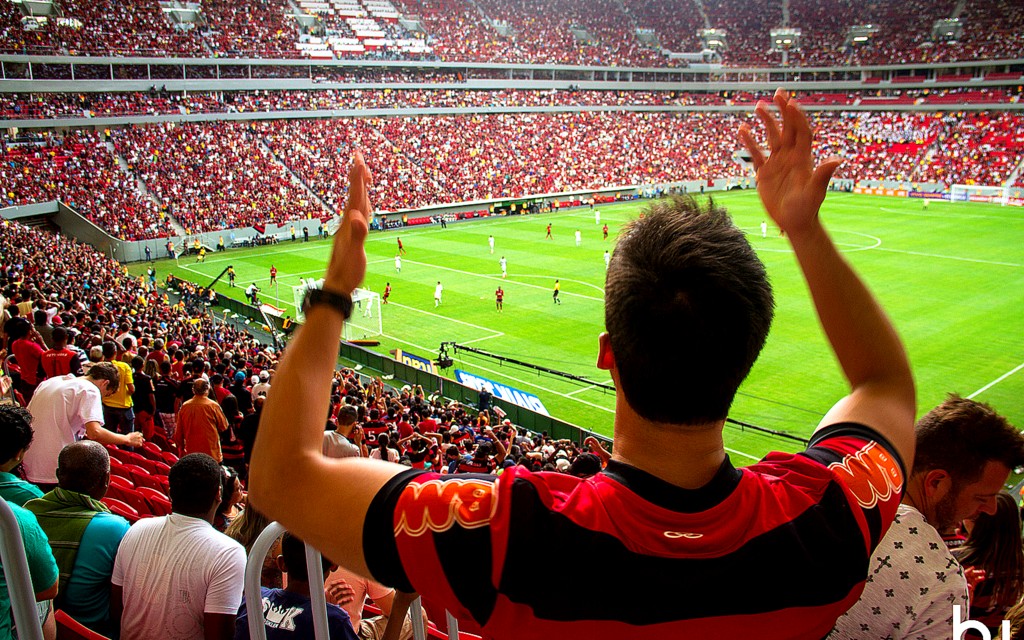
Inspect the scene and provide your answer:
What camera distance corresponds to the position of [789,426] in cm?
2036

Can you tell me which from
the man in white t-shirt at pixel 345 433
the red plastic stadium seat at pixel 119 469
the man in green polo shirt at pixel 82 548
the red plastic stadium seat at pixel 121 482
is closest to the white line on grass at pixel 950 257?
the man in white t-shirt at pixel 345 433

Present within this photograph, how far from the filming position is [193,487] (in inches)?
166

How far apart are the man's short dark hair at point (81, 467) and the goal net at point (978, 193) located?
65614mm

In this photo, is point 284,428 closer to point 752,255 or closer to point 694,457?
point 694,457

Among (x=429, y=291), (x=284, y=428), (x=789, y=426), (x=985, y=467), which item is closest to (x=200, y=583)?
(x=284, y=428)

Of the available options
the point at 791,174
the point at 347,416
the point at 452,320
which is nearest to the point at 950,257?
the point at 452,320

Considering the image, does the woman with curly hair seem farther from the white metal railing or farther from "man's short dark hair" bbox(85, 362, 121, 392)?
"man's short dark hair" bbox(85, 362, 121, 392)

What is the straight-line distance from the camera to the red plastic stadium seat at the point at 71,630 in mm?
3631

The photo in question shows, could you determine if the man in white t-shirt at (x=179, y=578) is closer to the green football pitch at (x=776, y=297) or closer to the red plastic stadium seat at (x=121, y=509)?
the red plastic stadium seat at (x=121, y=509)

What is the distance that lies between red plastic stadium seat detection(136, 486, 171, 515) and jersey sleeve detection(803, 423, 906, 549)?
630 centimetres

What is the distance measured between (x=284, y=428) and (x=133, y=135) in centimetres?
5430

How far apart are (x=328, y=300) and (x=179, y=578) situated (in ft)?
9.60

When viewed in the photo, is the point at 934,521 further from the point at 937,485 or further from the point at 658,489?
the point at 658,489

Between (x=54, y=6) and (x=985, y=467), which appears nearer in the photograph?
(x=985, y=467)
